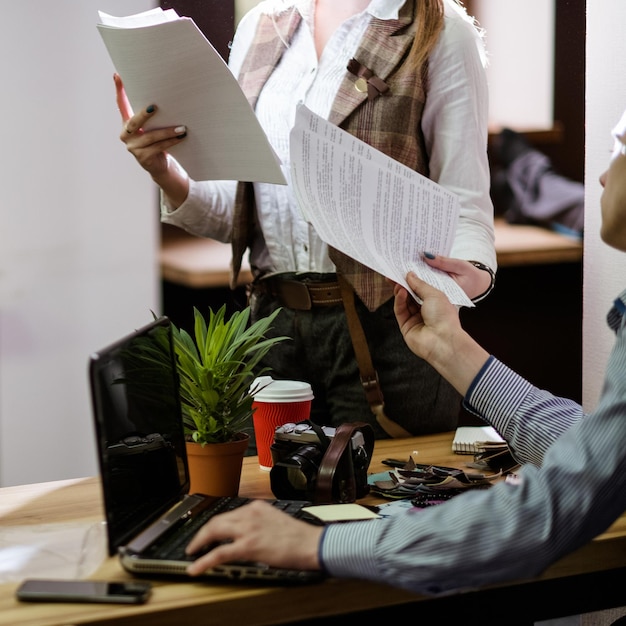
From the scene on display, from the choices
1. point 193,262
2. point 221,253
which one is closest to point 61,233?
point 193,262

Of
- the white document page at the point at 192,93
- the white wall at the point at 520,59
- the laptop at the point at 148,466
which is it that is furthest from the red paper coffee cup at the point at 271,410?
the white wall at the point at 520,59

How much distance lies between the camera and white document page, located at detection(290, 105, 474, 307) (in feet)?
4.20

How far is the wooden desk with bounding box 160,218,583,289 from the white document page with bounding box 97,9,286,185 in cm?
126

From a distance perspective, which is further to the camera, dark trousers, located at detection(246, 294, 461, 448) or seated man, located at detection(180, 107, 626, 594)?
dark trousers, located at detection(246, 294, 461, 448)

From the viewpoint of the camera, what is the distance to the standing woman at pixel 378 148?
1736 millimetres

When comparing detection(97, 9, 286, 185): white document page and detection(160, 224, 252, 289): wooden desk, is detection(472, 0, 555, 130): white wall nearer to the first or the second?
detection(160, 224, 252, 289): wooden desk

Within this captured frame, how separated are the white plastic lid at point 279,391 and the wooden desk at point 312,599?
0.49ft

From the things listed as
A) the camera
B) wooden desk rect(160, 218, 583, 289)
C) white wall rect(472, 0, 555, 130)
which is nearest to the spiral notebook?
the camera

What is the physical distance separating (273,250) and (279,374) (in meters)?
0.26

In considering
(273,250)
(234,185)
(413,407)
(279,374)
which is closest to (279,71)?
(234,185)

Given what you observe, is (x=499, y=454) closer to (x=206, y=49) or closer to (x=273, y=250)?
(x=273, y=250)

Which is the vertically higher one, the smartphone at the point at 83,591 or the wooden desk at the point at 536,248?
the smartphone at the point at 83,591

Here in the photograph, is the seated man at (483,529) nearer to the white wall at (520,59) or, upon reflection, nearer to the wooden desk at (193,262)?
the wooden desk at (193,262)

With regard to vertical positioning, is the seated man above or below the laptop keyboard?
above
